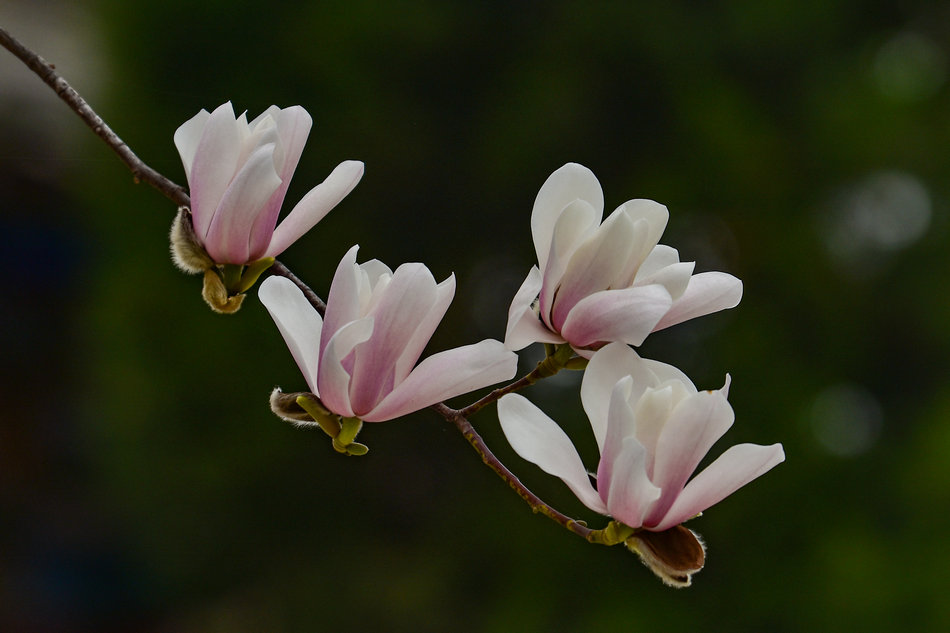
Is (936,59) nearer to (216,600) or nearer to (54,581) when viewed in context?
(216,600)

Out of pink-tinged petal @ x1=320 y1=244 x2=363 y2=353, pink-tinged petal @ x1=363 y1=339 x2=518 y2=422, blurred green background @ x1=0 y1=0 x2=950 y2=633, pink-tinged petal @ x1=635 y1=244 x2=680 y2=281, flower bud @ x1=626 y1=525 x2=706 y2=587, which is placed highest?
pink-tinged petal @ x1=320 y1=244 x2=363 y2=353

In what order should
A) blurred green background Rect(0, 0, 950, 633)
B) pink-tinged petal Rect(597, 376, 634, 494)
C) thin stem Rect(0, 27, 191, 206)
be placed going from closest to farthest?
pink-tinged petal Rect(597, 376, 634, 494)
thin stem Rect(0, 27, 191, 206)
blurred green background Rect(0, 0, 950, 633)

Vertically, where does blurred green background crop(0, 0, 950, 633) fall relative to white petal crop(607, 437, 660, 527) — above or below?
below

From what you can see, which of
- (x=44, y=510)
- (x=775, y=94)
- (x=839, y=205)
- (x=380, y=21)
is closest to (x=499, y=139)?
(x=380, y=21)

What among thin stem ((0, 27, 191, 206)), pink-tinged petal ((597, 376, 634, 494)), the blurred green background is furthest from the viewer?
the blurred green background

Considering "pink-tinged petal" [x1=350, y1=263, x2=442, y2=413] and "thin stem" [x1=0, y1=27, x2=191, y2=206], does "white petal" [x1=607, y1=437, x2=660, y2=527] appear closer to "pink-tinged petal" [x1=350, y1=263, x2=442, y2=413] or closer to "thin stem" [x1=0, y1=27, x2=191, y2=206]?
"pink-tinged petal" [x1=350, y1=263, x2=442, y2=413]

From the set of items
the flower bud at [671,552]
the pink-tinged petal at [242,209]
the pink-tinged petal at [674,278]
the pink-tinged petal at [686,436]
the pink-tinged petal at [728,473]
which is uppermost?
the pink-tinged petal at [242,209]

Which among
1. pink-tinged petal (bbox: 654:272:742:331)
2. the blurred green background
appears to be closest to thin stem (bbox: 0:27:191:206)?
pink-tinged petal (bbox: 654:272:742:331)

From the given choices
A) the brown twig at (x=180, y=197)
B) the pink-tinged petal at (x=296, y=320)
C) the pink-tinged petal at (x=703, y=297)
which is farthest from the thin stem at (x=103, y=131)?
the pink-tinged petal at (x=703, y=297)

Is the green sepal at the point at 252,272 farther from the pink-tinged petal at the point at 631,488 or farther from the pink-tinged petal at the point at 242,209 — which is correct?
the pink-tinged petal at the point at 631,488
